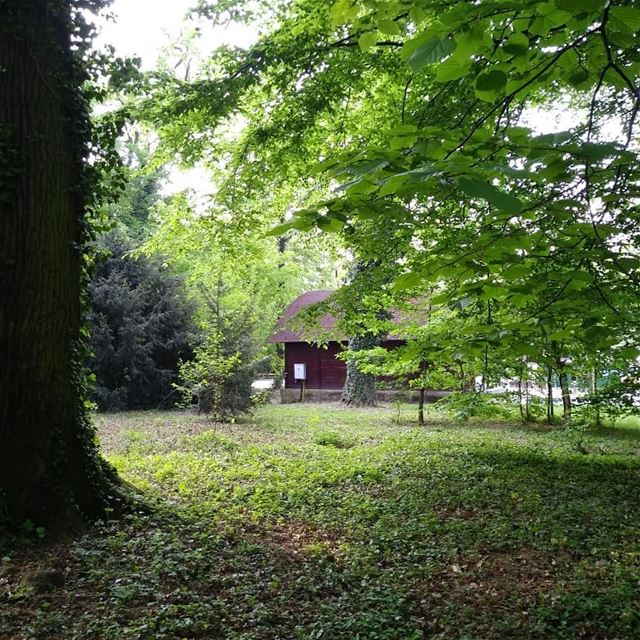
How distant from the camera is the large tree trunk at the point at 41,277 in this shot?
4.21m

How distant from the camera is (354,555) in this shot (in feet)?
14.8

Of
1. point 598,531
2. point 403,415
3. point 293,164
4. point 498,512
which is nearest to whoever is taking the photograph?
point 598,531

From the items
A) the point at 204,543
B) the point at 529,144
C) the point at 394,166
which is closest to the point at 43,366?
the point at 204,543

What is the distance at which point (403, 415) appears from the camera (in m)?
16.2

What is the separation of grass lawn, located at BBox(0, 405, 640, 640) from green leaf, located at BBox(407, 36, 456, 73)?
313 centimetres

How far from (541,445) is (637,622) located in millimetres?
7756

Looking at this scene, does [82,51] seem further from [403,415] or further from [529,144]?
[403,415]

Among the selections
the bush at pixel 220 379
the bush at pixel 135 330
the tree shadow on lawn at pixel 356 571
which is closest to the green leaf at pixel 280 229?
the tree shadow on lawn at pixel 356 571

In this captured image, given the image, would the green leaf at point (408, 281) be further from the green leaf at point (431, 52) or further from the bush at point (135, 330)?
the bush at point (135, 330)

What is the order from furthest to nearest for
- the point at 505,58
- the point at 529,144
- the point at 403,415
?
the point at 403,415
the point at 505,58
the point at 529,144

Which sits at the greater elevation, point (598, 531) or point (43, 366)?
point (43, 366)

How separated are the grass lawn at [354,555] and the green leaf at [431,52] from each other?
3.13m

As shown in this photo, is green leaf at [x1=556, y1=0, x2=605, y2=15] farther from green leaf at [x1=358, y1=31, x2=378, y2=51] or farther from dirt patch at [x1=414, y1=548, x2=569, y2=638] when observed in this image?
dirt patch at [x1=414, y1=548, x2=569, y2=638]

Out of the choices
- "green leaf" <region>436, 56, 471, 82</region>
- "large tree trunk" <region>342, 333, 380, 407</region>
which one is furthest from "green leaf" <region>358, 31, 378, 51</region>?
"large tree trunk" <region>342, 333, 380, 407</region>
